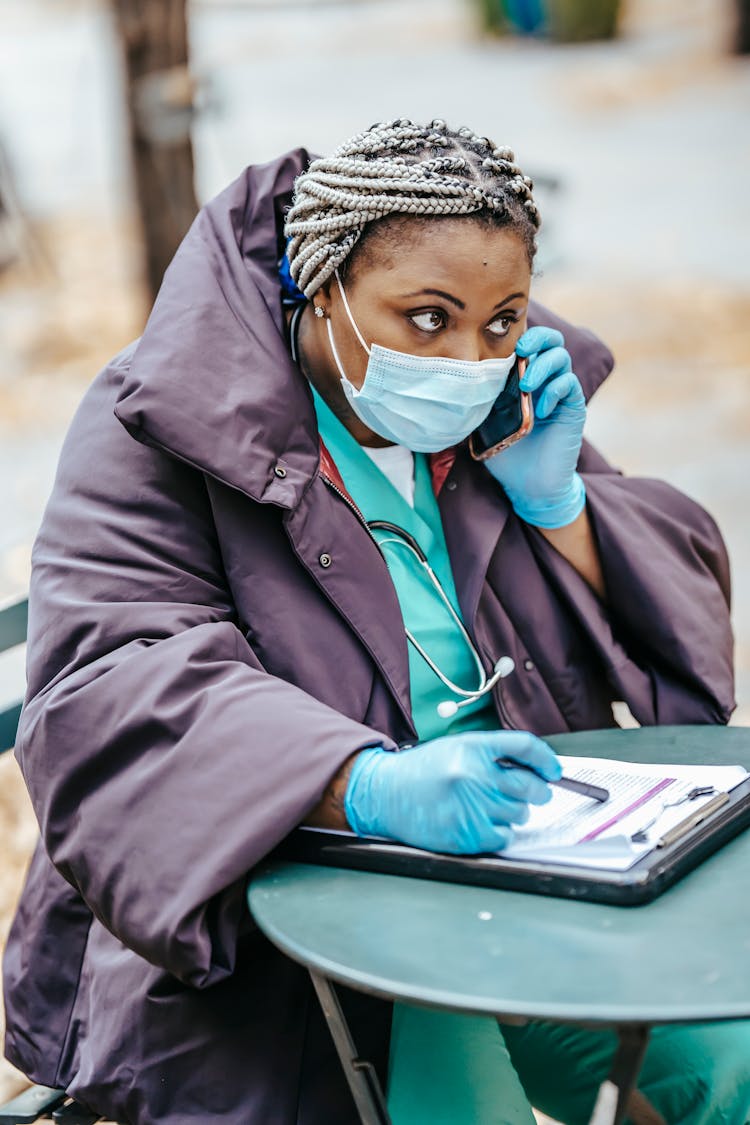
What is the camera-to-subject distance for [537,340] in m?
2.10

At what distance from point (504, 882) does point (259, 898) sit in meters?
0.27

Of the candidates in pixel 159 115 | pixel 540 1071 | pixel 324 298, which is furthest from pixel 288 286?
pixel 159 115

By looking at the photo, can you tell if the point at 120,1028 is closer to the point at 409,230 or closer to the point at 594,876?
the point at 594,876

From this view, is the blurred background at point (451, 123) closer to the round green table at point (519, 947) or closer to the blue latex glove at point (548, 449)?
the blue latex glove at point (548, 449)

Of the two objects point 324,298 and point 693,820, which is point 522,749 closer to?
point 693,820

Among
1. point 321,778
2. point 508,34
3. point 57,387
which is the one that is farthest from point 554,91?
point 321,778

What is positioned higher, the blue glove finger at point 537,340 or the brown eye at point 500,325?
the brown eye at point 500,325

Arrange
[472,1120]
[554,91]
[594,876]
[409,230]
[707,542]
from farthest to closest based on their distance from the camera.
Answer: [554,91] → [707,542] → [409,230] → [472,1120] → [594,876]

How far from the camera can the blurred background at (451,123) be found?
5547 mm

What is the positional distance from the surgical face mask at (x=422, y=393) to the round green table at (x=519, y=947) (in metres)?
0.68

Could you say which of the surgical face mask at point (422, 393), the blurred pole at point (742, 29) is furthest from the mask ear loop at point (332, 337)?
the blurred pole at point (742, 29)

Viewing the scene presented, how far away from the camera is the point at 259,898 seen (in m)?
1.59

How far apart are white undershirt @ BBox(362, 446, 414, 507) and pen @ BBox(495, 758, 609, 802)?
0.56 meters

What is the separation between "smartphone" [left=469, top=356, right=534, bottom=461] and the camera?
6.93ft
